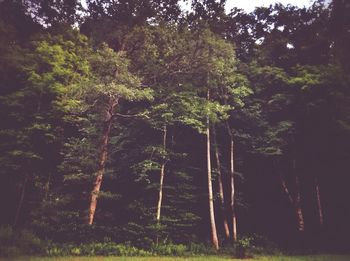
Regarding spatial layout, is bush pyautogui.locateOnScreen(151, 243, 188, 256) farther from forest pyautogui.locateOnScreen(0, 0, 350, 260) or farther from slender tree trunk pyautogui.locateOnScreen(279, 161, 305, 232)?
slender tree trunk pyautogui.locateOnScreen(279, 161, 305, 232)

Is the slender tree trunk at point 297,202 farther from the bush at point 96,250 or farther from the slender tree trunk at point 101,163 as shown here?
the slender tree trunk at point 101,163

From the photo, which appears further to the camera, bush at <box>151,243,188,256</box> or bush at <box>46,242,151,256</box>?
bush at <box>151,243,188,256</box>

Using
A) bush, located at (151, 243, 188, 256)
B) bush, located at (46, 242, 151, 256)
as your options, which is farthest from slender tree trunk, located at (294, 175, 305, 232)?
bush, located at (46, 242, 151, 256)

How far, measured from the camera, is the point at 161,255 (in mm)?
19703

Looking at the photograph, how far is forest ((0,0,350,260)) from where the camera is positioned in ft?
66.7

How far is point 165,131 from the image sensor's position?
909 inches

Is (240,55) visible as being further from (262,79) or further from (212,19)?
(212,19)

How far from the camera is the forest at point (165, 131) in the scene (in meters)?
20.3

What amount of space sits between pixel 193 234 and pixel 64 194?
950cm

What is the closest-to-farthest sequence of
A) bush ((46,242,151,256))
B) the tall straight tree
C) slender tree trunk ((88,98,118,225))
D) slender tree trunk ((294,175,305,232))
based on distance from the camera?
bush ((46,242,151,256)) → the tall straight tree → slender tree trunk ((88,98,118,225)) → slender tree trunk ((294,175,305,232))

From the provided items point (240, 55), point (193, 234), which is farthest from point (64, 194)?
point (240, 55)

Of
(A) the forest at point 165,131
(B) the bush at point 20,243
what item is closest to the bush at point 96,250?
(A) the forest at point 165,131

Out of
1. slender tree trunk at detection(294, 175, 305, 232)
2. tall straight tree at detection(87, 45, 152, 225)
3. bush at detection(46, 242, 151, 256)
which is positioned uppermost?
tall straight tree at detection(87, 45, 152, 225)

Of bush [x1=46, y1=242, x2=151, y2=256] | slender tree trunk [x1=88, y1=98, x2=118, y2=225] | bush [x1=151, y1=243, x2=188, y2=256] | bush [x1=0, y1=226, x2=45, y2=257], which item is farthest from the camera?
slender tree trunk [x1=88, y1=98, x2=118, y2=225]
